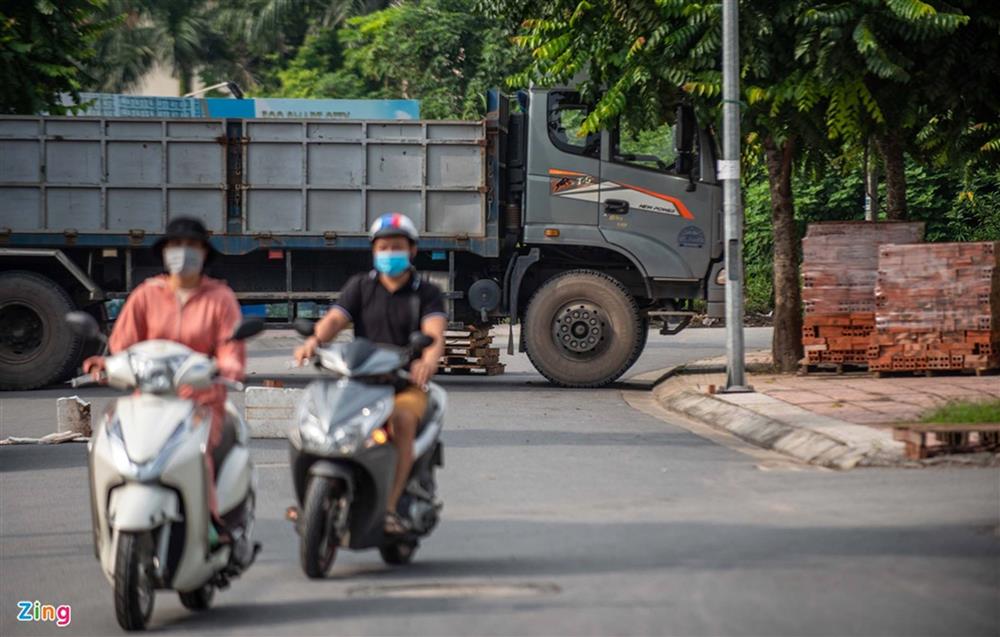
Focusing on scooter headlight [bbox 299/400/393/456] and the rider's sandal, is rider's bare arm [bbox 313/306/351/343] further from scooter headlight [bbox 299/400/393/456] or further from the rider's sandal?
the rider's sandal

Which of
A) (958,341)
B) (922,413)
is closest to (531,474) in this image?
(922,413)

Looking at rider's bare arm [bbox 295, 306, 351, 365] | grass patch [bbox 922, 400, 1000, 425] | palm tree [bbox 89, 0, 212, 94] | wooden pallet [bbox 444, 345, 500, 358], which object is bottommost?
grass patch [bbox 922, 400, 1000, 425]

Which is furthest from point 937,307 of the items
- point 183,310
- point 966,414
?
point 183,310

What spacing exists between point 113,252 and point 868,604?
48.9ft

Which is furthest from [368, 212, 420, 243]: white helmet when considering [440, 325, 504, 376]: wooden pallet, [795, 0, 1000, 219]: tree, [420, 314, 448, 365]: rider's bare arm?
[440, 325, 504, 376]: wooden pallet

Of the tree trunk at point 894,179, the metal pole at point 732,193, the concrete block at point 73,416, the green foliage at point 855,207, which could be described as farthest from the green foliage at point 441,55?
the concrete block at point 73,416

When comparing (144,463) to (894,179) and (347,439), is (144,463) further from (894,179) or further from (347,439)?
(894,179)

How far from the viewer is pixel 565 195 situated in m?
20.1

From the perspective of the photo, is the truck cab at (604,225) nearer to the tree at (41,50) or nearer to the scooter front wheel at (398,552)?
the tree at (41,50)

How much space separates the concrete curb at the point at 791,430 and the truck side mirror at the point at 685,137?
119 inches

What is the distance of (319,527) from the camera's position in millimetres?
7801

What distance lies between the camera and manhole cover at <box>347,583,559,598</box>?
7562 mm
